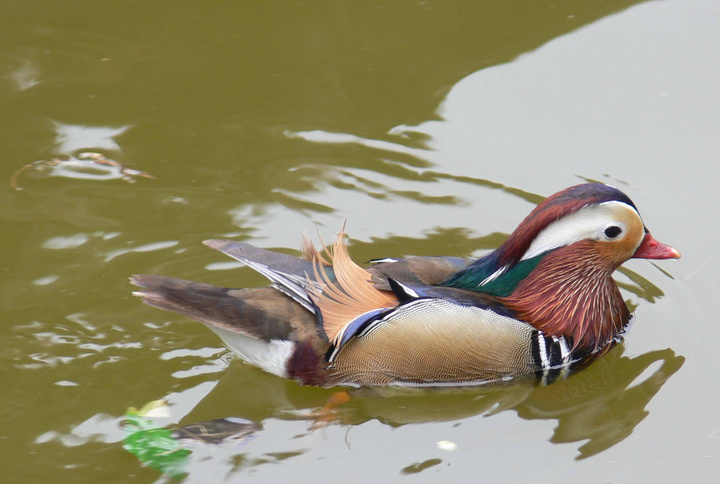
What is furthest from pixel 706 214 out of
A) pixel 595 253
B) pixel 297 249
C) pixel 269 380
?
pixel 269 380

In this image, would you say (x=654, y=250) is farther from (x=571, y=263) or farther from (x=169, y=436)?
(x=169, y=436)

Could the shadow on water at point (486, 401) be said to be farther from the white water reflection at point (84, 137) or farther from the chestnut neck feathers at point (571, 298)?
the white water reflection at point (84, 137)

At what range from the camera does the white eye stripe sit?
16.5 feet

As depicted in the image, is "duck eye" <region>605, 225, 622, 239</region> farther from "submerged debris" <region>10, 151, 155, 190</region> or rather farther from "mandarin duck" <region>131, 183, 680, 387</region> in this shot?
"submerged debris" <region>10, 151, 155, 190</region>

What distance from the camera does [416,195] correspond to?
641 centimetres

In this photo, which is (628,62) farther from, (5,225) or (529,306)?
(5,225)

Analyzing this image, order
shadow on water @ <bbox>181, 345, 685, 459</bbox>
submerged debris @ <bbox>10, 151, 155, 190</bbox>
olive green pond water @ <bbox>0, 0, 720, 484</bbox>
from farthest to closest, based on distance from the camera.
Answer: submerged debris @ <bbox>10, 151, 155, 190</bbox> < shadow on water @ <bbox>181, 345, 685, 459</bbox> < olive green pond water @ <bbox>0, 0, 720, 484</bbox>

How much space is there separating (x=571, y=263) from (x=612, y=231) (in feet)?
1.05

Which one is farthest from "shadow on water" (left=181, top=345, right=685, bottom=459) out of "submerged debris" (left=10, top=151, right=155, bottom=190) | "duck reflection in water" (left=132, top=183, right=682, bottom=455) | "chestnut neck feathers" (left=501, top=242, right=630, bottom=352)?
"submerged debris" (left=10, top=151, right=155, bottom=190)

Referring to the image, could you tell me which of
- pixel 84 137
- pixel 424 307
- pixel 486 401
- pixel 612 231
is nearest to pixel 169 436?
pixel 424 307

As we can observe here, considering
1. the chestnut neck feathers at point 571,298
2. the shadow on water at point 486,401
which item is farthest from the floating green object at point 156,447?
the chestnut neck feathers at point 571,298

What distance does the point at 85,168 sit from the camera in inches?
262

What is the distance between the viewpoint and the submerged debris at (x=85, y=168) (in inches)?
258

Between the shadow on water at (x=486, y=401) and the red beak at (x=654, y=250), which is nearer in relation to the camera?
the shadow on water at (x=486, y=401)
